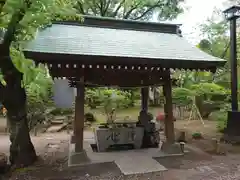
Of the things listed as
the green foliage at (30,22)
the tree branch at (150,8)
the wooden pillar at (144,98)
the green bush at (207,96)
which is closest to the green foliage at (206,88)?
the green bush at (207,96)

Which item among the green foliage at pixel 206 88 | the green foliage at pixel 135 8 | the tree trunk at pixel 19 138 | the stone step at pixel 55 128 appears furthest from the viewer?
the green foliage at pixel 135 8

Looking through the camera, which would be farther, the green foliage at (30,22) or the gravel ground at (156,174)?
the gravel ground at (156,174)

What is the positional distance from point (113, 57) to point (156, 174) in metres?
2.59

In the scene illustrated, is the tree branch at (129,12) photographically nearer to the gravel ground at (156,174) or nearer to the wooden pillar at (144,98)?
the wooden pillar at (144,98)

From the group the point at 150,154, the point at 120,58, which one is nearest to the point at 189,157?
the point at 150,154

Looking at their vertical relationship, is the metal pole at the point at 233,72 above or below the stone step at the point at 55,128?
above

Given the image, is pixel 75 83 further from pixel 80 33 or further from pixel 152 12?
pixel 152 12

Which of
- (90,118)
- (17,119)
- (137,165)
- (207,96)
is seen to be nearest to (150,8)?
(207,96)

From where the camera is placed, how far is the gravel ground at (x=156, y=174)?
4.40 m

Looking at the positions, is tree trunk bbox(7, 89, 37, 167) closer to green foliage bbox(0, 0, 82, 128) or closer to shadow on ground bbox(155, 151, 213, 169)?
green foliage bbox(0, 0, 82, 128)

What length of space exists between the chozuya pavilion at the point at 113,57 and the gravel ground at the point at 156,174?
23.1 inches

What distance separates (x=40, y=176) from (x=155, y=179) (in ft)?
7.58

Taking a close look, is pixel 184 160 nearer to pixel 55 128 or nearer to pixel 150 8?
pixel 55 128

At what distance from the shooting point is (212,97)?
45.0ft
